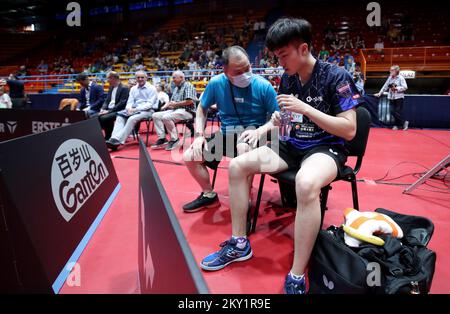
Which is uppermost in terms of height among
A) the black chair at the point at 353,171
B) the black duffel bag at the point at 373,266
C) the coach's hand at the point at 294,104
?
the coach's hand at the point at 294,104

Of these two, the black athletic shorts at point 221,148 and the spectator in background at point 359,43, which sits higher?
the spectator in background at point 359,43

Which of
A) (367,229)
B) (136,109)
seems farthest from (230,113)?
(136,109)

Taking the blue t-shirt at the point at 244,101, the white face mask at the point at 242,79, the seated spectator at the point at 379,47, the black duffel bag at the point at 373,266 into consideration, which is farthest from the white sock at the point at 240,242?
the seated spectator at the point at 379,47

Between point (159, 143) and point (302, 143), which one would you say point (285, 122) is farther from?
point (159, 143)

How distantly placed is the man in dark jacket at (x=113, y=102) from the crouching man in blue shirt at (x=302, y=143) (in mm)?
4128

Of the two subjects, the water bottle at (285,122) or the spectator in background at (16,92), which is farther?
the spectator in background at (16,92)

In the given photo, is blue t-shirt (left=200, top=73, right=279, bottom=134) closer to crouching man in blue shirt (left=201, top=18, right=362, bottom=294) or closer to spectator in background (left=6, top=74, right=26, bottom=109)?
crouching man in blue shirt (left=201, top=18, right=362, bottom=294)

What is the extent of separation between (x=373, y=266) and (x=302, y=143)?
0.83 m

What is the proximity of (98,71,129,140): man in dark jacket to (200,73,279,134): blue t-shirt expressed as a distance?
3349 millimetres

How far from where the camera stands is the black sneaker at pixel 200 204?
249cm

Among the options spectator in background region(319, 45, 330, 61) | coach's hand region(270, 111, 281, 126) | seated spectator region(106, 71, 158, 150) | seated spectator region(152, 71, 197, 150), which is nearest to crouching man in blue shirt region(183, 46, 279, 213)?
coach's hand region(270, 111, 281, 126)

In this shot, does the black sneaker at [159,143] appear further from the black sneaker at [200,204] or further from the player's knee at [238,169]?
the player's knee at [238,169]

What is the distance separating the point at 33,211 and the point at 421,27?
633 inches

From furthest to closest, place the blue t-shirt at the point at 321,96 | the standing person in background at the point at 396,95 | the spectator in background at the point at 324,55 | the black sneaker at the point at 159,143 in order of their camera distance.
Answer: the spectator in background at the point at 324,55
the standing person in background at the point at 396,95
the black sneaker at the point at 159,143
the blue t-shirt at the point at 321,96
